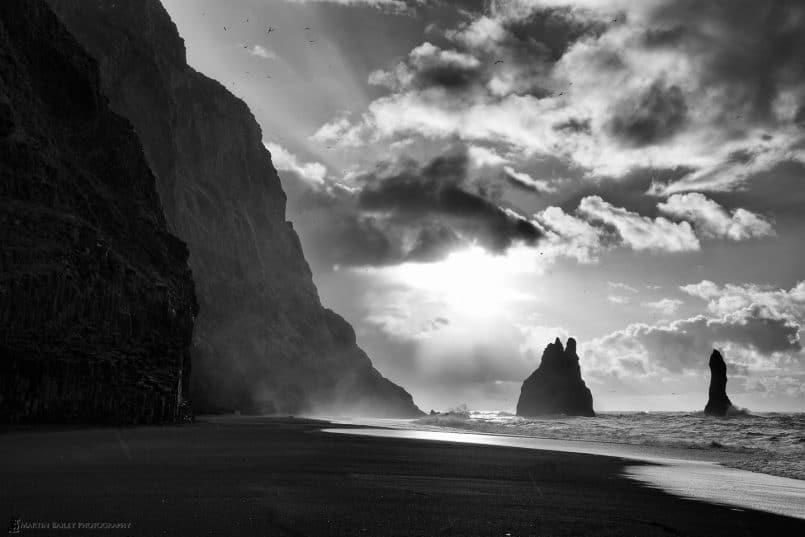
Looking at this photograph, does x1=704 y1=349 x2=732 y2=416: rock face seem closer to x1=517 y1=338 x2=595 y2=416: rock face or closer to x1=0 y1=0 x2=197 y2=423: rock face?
x1=517 y1=338 x2=595 y2=416: rock face

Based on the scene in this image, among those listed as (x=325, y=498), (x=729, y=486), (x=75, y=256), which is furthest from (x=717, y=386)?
(x=325, y=498)

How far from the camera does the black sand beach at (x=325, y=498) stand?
769 cm

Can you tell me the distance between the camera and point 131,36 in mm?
90188

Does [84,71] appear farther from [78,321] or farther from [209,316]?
[209,316]

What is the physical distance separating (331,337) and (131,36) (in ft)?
288

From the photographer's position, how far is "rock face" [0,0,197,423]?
27.8m

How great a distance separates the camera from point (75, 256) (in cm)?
3091

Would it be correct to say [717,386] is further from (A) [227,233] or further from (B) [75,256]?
(B) [75,256]

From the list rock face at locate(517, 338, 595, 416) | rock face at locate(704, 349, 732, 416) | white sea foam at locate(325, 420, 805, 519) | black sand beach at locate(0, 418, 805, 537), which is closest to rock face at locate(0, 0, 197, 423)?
black sand beach at locate(0, 418, 805, 537)

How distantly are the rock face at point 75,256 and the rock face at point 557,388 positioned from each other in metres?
107

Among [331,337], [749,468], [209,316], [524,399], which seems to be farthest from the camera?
[331,337]

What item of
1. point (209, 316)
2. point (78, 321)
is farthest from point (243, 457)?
point (209, 316)

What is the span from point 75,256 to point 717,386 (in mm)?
101409

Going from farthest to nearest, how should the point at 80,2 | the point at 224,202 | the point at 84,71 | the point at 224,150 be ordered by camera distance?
the point at 224,150
the point at 224,202
the point at 80,2
the point at 84,71
